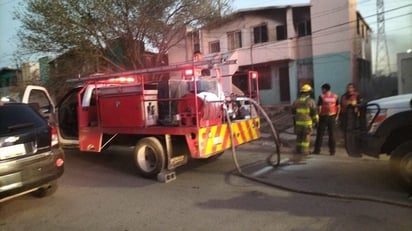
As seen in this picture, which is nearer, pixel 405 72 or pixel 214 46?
pixel 405 72

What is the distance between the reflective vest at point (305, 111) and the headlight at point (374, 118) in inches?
104

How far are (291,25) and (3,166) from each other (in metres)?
19.8

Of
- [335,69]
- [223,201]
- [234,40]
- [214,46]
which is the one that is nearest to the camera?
[223,201]

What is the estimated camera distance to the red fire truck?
7.21m

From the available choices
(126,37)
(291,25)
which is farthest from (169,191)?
(291,25)

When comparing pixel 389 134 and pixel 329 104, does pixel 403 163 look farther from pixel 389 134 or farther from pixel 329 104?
pixel 329 104

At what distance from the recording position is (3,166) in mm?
5211

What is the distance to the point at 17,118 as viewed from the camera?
224 inches

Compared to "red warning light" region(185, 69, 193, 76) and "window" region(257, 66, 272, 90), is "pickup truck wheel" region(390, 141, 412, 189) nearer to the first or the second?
"red warning light" region(185, 69, 193, 76)

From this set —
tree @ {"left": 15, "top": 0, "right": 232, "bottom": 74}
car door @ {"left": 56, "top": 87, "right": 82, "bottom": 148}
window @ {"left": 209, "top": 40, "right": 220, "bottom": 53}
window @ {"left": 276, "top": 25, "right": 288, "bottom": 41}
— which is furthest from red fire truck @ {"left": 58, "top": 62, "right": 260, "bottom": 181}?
window @ {"left": 209, "top": 40, "right": 220, "bottom": 53}

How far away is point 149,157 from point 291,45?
16.2m

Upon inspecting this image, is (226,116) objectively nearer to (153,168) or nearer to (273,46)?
(153,168)

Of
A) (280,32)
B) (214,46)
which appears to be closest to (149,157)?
(280,32)

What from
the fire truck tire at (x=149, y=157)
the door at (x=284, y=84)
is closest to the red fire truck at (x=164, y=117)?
the fire truck tire at (x=149, y=157)
